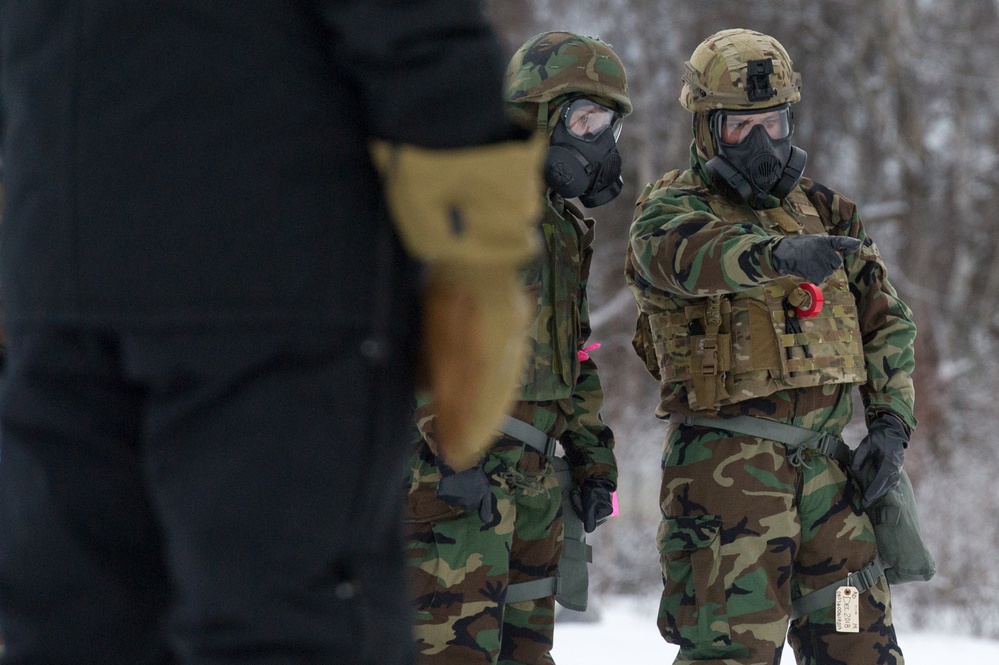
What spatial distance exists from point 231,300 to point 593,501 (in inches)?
85.2

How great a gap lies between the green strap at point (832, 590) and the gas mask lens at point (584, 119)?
135 cm

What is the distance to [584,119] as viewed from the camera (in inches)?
136

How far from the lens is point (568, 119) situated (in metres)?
3.43

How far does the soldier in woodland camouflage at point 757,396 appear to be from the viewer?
3.38 m

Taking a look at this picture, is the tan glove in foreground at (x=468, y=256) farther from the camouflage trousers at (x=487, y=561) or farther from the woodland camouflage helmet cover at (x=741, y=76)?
the woodland camouflage helmet cover at (x=741, y=76)

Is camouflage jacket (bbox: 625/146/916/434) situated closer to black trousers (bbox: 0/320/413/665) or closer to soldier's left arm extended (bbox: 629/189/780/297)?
soldier's left arm extended (bbox: 629/189/780/297)

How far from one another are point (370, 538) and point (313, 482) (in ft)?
0.39

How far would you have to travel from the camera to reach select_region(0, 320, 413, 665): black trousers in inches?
55.4

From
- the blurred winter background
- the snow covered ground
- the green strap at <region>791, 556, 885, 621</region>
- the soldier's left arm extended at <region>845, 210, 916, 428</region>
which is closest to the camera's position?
the green strap at <region>791, 556, 885, 621</region>

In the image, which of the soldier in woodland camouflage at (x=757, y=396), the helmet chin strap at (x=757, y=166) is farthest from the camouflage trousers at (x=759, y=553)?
the helmet chin strap at (x=757, y=166)

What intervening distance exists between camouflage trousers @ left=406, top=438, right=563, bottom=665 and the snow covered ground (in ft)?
5.55

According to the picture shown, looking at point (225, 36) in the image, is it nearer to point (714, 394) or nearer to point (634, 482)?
point (714, 394)

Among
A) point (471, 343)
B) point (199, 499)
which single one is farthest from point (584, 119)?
point (199, 499)

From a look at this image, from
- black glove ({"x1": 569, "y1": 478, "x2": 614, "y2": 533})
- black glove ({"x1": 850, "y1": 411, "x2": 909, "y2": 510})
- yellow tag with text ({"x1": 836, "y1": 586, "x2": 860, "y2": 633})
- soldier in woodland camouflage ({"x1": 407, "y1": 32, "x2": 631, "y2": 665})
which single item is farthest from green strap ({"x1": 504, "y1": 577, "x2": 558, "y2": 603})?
black glove ({"x1": 850, "y1": 411, "x2": 909, "y2": 510})
